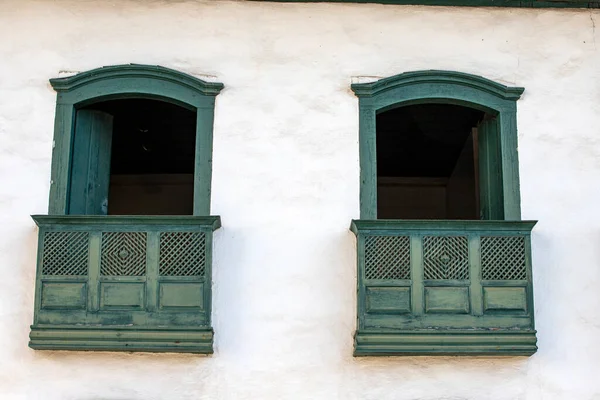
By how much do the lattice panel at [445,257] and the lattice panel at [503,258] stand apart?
16 cm

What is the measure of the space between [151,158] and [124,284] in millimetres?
5002

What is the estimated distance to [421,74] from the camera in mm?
8336

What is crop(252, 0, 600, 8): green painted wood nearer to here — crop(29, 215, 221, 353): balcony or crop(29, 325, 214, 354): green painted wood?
crop(29, 215, 221, 353): balcony


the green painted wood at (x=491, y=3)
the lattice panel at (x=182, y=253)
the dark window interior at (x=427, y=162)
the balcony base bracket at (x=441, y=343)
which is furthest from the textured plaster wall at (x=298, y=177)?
the dark window interior at (x=427, y=162)

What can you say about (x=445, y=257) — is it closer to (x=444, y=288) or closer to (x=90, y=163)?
(x=444, y=288)

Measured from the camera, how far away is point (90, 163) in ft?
27.6

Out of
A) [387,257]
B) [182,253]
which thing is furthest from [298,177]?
[182,253]

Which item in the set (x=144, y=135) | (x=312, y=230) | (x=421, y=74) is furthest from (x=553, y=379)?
(x=144, y=135)

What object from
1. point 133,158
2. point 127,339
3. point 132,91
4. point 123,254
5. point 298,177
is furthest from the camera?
point 133,158

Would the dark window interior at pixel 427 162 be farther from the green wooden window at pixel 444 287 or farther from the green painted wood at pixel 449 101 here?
the green wooden window at pixel 444 287

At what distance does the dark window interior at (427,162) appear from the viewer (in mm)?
10852

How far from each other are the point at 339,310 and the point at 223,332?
1002 millimetres

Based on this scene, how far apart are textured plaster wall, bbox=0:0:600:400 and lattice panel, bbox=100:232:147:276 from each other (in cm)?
67

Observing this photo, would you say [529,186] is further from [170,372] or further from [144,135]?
[144,135]
